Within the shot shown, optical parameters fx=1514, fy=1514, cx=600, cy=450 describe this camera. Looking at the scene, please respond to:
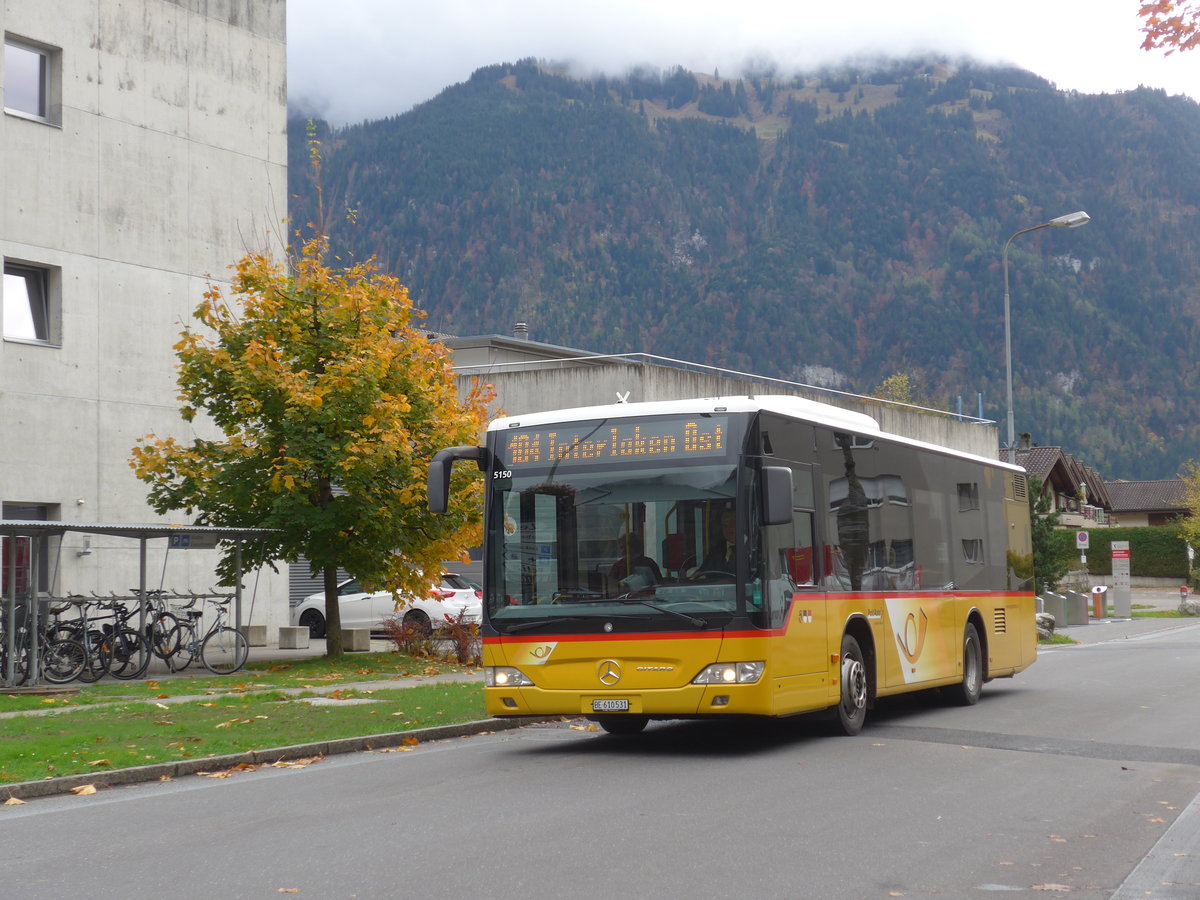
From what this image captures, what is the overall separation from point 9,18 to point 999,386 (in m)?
168

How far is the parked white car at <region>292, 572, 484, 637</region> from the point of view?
97.6ft

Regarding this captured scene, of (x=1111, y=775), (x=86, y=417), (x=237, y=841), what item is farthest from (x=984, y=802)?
(x=86, y=417)

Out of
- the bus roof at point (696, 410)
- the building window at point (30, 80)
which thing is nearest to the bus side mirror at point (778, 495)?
the bus roof at point (696, 410)

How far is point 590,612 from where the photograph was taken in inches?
497

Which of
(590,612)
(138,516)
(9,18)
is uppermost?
(9,18)

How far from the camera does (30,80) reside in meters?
26.0

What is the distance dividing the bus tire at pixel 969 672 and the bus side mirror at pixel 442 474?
23.8 ft

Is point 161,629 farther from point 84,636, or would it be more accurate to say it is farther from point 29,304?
point 29,304

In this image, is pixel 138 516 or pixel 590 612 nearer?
pixel 590 612

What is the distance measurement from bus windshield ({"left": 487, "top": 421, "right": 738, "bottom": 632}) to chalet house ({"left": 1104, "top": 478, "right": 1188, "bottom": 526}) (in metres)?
124

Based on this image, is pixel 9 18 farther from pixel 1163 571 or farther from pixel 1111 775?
pixel 1163 571

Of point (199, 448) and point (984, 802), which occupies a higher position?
point (199, 448)

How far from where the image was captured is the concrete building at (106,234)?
25266mm

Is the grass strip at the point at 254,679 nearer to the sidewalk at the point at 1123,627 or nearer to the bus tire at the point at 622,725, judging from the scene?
the bus tire at the point at 622,725
